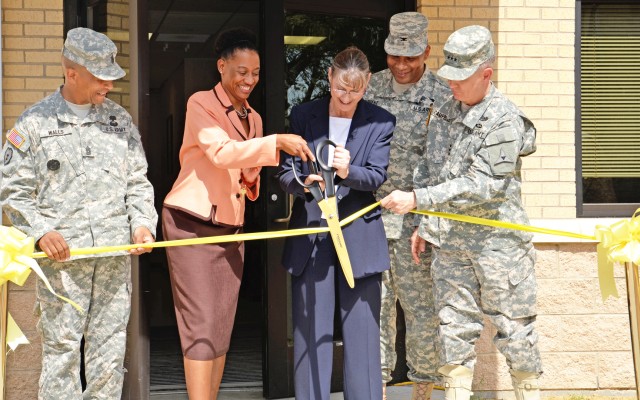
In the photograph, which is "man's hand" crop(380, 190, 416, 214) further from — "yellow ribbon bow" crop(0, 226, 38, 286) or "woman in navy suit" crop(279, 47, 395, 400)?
"yellow ribbon bow" crop(0, 226, 38, 286)

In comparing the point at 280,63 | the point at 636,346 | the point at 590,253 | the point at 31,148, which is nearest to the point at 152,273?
the point at 280,63

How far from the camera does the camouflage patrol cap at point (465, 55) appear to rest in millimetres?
4559

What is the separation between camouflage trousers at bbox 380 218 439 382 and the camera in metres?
5.24

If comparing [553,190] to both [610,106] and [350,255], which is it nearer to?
[610,106]

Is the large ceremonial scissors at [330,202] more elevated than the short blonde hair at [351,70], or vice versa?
the short blonde hair at [351,70]

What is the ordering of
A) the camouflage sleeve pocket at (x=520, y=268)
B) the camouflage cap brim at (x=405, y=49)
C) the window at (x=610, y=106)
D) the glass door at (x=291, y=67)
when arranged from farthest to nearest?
1. the window at (x=610, y=106)
2. the glass door at (x=291, y=67)
3. the camouflage cap brim at (x=405, y=49)
4. the camouflage sleeve pocket at (x=520, y=268)

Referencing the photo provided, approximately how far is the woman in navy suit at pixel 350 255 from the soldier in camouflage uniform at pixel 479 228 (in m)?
0.21

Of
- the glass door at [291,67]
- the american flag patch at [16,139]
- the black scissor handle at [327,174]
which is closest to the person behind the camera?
the black scissor handle at [327,174]

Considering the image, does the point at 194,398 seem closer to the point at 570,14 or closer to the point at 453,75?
the point at 453,75

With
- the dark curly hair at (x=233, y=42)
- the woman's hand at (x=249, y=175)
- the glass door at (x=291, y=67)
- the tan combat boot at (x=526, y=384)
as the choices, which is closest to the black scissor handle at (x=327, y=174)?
the woman's hand at (x=249, y=175)

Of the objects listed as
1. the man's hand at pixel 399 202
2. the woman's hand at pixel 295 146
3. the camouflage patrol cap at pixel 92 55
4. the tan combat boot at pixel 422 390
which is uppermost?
the camouflage patrol cap at pixel 92 55

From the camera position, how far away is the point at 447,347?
15.4 feet

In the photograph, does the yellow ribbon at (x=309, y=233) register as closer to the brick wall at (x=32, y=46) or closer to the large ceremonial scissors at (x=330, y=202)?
the large ceremonial scissors at (x=330, y=202)

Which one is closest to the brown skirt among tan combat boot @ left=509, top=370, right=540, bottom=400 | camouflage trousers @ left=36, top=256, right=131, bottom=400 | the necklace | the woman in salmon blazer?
the woman in salmon blazer
